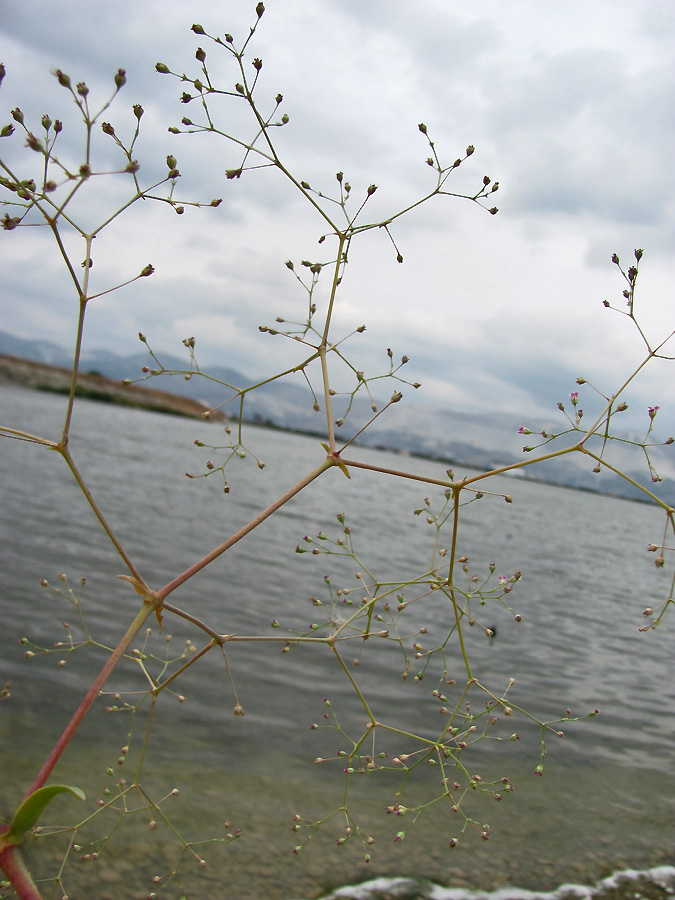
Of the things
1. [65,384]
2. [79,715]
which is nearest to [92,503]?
[79,715]

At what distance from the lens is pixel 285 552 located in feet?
67.0

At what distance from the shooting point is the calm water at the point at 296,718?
5964 mm

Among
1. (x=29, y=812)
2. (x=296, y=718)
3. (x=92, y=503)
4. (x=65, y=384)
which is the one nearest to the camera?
(x=29, y=812)

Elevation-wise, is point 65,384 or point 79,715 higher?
point 65,384

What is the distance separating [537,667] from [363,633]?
40.4 ft

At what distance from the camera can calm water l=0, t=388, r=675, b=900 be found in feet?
19.6

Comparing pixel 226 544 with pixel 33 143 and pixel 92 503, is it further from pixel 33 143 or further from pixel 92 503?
pixel 33 143

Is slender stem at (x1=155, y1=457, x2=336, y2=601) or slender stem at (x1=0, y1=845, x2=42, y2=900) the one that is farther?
slender stem at (x1=155, y1=457, x2=336, y2=601)

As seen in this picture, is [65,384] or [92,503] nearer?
[92,503]

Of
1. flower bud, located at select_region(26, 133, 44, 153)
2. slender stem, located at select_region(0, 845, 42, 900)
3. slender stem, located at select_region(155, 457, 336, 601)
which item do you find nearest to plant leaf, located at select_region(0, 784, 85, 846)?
slender stem, located at select_region(0, 845, 42, 900)

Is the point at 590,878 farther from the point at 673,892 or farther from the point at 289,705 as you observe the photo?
the point at 289,705

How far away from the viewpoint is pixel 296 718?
30.6 feet

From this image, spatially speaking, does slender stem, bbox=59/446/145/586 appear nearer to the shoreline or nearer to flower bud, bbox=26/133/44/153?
flower bud, bbox=26/133/44/153

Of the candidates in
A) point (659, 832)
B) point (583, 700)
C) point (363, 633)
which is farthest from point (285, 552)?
point (363, 633)
